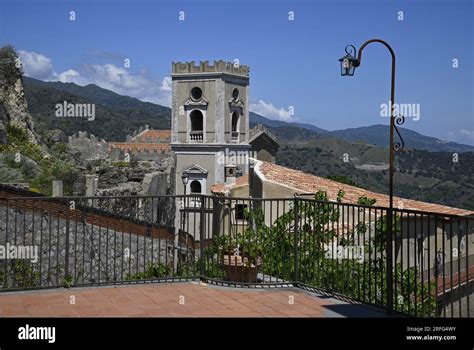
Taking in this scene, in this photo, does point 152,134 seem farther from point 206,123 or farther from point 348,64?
point 348,64

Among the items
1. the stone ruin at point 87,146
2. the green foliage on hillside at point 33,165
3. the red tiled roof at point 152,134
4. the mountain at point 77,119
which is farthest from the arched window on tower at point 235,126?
the mountain at point 77,119

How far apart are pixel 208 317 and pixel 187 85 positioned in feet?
150

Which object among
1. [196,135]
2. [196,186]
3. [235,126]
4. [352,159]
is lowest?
[196,186]

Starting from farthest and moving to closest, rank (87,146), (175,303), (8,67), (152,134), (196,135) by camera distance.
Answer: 1. (152,134)
2. (87,146)
3. (196,135)
4. (8,67)
5. (175,303)

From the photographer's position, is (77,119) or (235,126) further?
(77,119)

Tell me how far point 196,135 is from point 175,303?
1702 inches

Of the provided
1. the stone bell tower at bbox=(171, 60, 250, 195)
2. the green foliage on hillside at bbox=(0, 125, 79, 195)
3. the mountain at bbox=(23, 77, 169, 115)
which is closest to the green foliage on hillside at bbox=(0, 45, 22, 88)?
the green foliage on hillside at bbox=(0, 125, 79, 195)

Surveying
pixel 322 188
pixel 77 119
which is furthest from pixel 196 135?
pixel 77 119

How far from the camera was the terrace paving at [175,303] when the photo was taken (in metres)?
6.35

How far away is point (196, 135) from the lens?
163 feet

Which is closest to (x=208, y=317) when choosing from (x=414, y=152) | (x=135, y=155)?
(x=135, y=155)

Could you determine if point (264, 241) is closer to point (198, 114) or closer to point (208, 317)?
point (208, 317)
